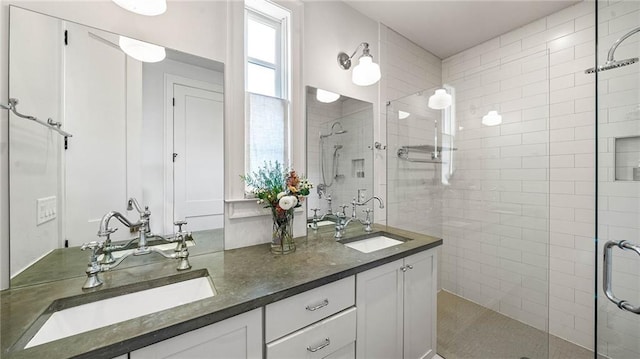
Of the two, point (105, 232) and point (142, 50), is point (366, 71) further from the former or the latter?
point (105, 232)

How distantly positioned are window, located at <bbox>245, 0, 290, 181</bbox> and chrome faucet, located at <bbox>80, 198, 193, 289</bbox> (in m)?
0.55

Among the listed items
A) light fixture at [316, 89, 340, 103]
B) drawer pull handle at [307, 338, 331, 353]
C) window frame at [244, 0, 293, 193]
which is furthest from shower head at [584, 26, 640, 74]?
drawer pull handle at [307, 338, 331, 353]

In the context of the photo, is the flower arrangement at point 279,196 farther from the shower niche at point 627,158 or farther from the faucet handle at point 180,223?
the shower niche at point 627,158

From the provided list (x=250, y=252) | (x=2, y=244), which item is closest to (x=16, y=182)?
(x=2, y=244)

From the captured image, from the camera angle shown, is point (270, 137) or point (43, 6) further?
point (270, 137)

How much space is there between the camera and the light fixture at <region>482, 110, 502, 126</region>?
2.06 meters

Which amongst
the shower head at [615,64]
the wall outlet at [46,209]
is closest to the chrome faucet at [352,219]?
the wall outlet at [46,209]

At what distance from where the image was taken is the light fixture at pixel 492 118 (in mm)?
2057

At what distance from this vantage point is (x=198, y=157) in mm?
1319

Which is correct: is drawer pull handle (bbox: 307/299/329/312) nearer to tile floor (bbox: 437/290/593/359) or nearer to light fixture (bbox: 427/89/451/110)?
tile floor (bbox: 437/290/593/359)

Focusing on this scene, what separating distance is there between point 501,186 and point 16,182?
300cm

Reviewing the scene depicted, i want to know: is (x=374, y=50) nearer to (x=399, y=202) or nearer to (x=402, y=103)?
(x=402, y=103)

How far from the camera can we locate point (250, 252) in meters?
1.36

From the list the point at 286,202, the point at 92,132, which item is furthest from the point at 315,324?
the point at 92,132
